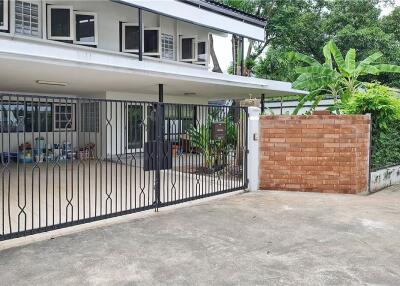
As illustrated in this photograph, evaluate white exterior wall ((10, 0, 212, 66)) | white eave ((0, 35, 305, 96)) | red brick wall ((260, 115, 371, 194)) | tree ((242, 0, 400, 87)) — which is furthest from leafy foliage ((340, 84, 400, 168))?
tree ((242, 0, 400, 87))

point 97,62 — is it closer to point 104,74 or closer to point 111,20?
point 104,74

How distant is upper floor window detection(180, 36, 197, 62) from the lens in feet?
48.3

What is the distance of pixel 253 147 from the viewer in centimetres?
835

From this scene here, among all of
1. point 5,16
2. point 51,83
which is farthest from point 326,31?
→ point 5,16

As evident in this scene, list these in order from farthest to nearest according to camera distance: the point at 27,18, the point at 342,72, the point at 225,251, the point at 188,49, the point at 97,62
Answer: the point at 188,49
the point at 342,72
the point at 27,18
the point at 97,62
the point at 225,251

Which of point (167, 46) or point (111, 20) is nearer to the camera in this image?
point (111, 20)

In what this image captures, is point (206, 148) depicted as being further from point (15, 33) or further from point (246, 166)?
point (15, 33)

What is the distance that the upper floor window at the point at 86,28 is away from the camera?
11.5 m

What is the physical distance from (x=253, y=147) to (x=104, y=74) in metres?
4.37

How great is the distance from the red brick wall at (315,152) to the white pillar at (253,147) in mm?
145

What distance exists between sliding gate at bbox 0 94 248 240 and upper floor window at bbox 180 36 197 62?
5556 mm

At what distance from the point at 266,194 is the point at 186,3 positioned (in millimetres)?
7356

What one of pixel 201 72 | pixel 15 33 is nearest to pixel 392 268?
pixel 201 72

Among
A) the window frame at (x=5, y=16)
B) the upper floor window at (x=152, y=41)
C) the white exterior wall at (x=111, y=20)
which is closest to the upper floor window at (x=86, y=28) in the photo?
the white exterior wall at (x=111, y=20)
